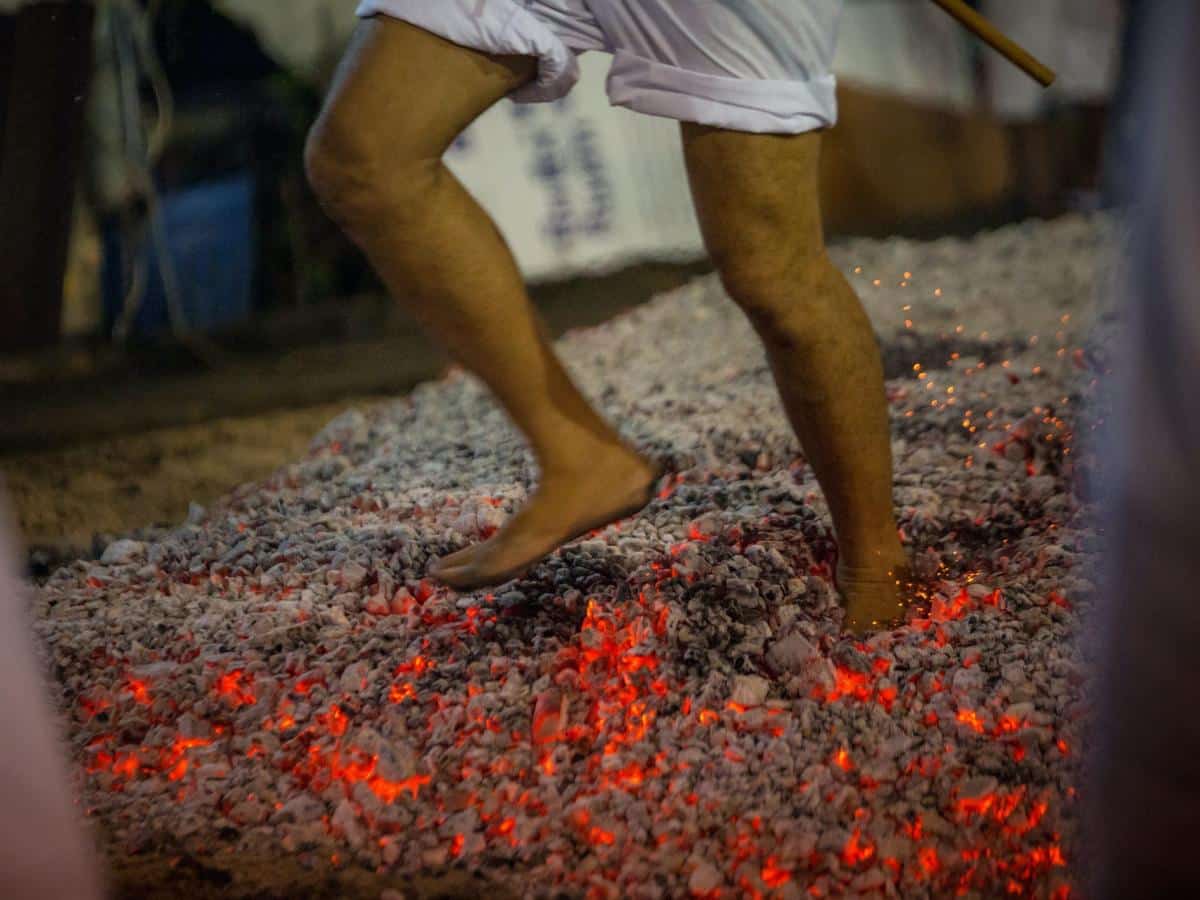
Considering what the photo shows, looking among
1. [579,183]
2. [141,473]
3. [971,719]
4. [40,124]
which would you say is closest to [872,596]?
[971,719]

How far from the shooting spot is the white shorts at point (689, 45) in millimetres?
1560

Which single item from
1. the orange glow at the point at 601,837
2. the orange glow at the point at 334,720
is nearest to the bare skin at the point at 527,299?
the orange glow at the point at 334,720

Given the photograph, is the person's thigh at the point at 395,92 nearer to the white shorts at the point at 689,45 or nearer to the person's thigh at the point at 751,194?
the white shorts at the point at 689,45

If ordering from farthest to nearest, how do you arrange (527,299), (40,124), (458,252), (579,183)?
(579,183) → (40,124) → (527,299) → (458,252)

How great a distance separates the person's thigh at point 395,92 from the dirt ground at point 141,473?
4.56 feet

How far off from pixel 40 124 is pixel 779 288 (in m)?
2.63

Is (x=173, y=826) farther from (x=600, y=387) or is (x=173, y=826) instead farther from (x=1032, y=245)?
(x=1032, y=245)

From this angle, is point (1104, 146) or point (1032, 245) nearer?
point (1032, 245)

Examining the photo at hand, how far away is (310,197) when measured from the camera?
7027mm

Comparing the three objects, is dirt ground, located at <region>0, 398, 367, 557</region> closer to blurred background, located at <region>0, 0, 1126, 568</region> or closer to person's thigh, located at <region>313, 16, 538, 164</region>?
blurred background, located at <region>0, 0, 1126, 568</region>

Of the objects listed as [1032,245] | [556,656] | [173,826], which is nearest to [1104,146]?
[1032,245]

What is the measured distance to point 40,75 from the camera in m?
→ 3.34

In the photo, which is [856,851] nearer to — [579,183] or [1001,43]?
[1001,43]

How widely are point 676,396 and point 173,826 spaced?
2.02 metres
